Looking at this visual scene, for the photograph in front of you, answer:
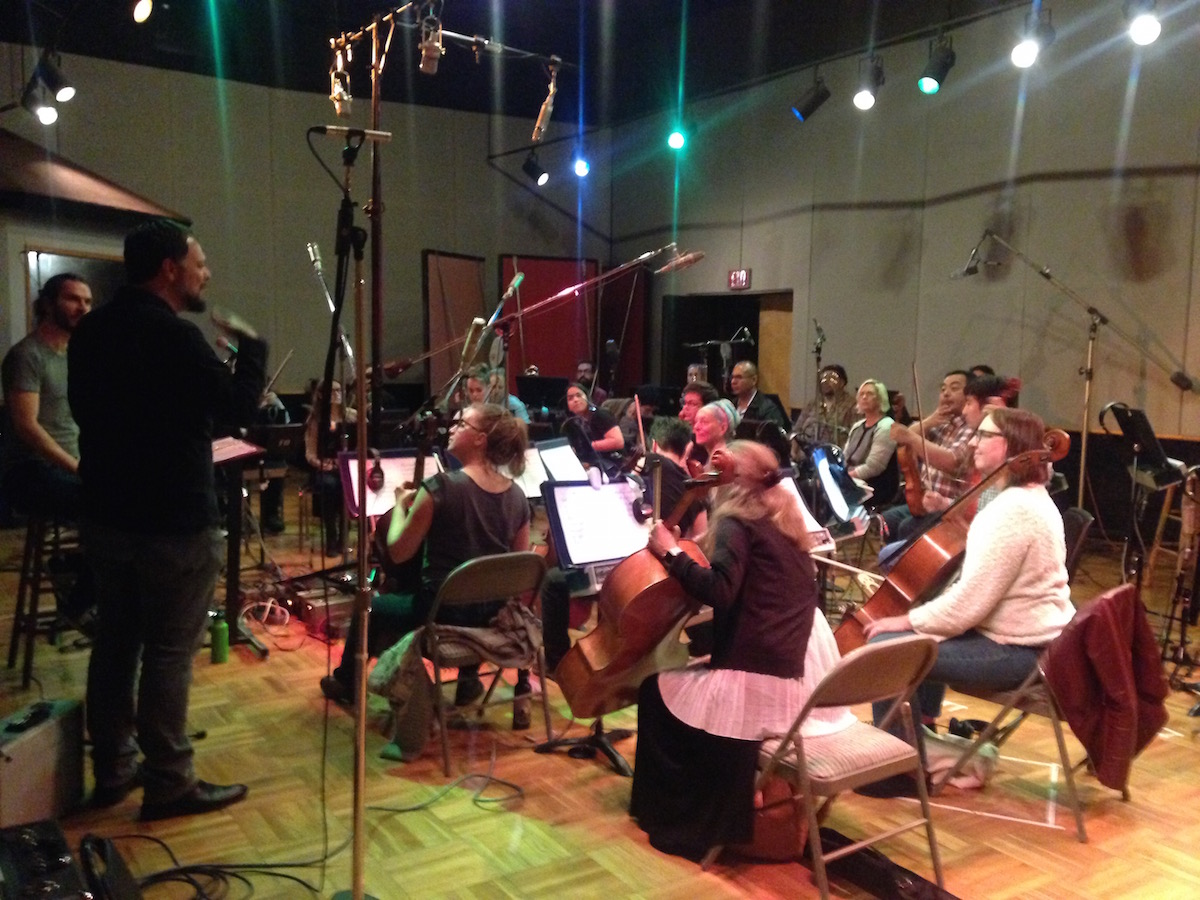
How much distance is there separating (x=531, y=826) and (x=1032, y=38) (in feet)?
20.2

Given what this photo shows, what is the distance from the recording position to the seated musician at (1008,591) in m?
2.97

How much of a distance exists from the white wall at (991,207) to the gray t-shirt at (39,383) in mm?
6756

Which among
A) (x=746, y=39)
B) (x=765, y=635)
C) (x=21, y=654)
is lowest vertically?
(x=21, y=654)

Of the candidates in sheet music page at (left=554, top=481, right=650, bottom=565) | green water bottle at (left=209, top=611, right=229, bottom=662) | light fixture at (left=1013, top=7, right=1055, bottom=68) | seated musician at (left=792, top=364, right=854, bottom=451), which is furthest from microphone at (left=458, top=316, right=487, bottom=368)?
light fixture at (left=1013, top=7, right=1055, bottom=68)

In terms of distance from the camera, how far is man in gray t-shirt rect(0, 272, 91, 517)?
144 inches

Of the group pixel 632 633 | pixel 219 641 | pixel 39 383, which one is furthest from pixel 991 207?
pixel 39 383

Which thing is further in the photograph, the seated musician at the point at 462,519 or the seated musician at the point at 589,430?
the seated musician at the point at 589,430

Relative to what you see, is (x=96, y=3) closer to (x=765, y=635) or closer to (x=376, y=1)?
(x=376, y=1)

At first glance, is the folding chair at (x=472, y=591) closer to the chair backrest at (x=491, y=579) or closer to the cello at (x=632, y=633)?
the chair backrest at (x=491, y=579)

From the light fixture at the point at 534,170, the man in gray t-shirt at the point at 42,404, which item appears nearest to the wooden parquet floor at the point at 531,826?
the man in gray t-shirt at the point at 42,404

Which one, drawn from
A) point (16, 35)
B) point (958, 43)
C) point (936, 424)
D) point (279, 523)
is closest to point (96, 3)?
point (16, 35)

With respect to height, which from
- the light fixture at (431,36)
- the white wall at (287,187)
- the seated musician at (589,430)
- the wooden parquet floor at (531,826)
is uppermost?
the white wall at (287,187)

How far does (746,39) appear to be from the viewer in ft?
32.2

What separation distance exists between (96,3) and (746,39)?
6018 millimetres
